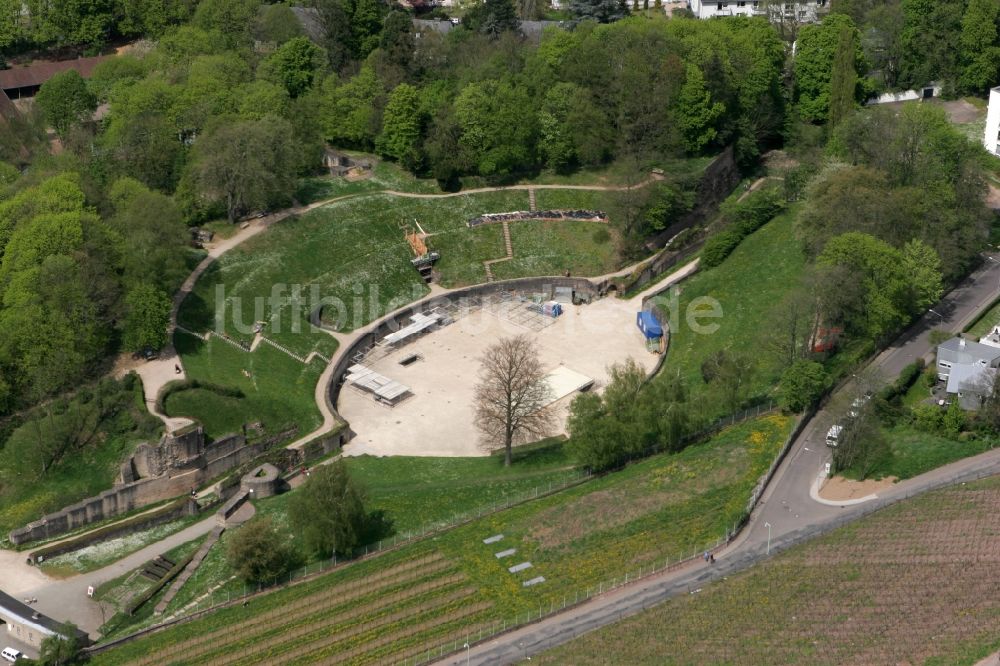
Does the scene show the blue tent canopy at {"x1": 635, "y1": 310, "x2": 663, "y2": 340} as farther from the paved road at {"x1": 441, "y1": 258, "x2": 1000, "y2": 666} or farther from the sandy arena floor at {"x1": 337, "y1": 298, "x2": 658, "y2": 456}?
the paved road at {"x1": 441, "y1": 258, "x2": 1000, "y2": 666}

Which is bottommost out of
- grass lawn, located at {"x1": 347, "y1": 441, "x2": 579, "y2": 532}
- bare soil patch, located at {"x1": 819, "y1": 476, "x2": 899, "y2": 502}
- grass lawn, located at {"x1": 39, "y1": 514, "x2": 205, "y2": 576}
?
grass lawn, located at {"x1": 39, "y1": 514, "x2": 205, "y2": 576}

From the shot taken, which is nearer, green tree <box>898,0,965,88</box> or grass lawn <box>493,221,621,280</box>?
grass lawn <box>493,221,621,280</box>

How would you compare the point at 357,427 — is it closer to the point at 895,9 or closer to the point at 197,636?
the point at 197,636

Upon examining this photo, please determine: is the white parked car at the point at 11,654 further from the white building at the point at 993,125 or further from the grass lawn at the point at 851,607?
the white building at the point at 993,125

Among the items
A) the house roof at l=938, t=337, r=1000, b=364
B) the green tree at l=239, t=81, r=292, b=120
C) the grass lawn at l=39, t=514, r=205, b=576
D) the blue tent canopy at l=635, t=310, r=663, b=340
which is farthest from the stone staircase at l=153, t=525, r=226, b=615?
the house roof at l=938, t=337, r=1000, b=364

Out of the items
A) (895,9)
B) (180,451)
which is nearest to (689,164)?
(895,9)

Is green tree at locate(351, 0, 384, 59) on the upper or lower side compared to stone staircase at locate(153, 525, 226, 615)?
upper

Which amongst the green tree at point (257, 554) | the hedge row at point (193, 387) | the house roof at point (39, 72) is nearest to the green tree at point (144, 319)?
the hedge row at point (193, 387)
